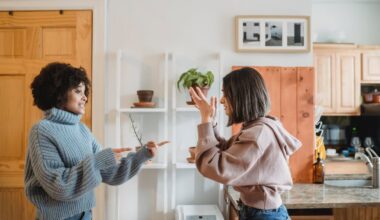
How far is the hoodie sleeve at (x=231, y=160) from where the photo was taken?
3.63ft

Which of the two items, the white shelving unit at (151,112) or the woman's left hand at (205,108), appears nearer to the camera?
the woman's left hand at (205,108)

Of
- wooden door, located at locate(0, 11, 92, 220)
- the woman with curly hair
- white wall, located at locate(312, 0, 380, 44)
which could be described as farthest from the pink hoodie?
white wall, located at locate(312, 0, 380, 44)

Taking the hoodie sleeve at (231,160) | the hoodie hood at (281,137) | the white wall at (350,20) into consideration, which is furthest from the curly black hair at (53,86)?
the white wall at (350,20)

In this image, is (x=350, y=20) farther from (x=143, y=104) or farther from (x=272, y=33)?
(x=143, y=104)

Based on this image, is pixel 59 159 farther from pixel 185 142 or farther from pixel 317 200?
pixel 317 200

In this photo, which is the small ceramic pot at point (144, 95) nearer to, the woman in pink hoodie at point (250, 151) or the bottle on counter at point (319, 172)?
the woman in pink hoodie at point (250, 151)

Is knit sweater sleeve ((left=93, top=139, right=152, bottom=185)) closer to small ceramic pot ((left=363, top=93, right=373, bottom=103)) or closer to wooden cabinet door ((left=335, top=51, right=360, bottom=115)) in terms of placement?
wooden cabinet door ((left=335, top=51, right=360, bottom=115))

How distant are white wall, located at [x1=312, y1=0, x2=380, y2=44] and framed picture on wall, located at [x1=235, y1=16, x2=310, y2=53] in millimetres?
1992

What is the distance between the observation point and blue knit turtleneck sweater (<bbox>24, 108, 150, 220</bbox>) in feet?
4.18

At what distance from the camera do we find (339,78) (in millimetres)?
3980

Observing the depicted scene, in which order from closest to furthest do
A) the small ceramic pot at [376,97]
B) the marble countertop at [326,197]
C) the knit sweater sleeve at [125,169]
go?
the knit sweater sleeve at [125,169], the marble countertop at [326,197], the small ceramic pot at [376,97]

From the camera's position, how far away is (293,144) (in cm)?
121

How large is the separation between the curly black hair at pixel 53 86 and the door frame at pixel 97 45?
909 mm

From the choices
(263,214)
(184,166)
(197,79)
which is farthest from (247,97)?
(184,166)
